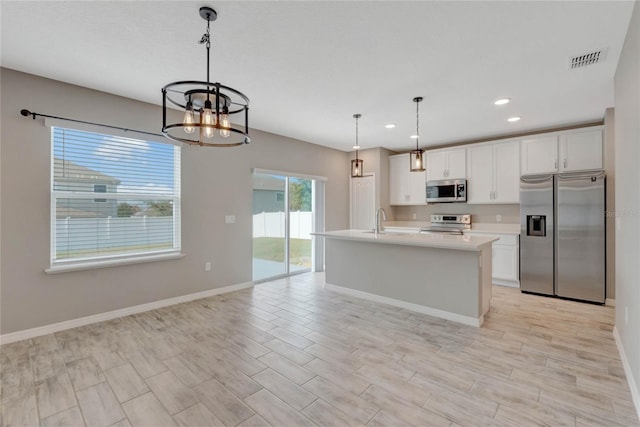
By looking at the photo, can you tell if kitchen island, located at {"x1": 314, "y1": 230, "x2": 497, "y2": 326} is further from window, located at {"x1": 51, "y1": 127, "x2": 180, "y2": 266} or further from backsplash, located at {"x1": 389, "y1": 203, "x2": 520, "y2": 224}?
window, located at {"x1": 51, "y1": 127, "x2": 180, "y2": 266}

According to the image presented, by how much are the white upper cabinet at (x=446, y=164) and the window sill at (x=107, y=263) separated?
476cm

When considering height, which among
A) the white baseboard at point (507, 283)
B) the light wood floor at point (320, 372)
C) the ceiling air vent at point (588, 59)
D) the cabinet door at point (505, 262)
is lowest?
the light wood floor at point (320, 372)

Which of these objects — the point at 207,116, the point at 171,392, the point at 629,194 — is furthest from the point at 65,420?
the point at 629,194

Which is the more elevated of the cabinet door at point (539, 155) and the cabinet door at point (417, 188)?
the cabinet door at point (539, 155)

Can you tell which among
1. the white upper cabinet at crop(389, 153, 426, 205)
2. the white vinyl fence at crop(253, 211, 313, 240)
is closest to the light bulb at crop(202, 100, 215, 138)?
the white vinyl fence at crop(253, 211, 313, 240)

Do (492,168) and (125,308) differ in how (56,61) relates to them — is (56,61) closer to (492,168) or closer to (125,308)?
(125,308)

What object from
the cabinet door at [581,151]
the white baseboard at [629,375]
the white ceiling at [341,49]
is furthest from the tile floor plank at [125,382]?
the cabinet door at [581,151]

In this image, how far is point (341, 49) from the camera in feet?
8.10

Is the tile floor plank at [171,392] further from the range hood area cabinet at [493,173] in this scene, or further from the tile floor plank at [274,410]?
the range hood area cabinet at [493,173]

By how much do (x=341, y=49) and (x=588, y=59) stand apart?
7.24 ft

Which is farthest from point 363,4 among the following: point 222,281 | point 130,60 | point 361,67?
point 222,281

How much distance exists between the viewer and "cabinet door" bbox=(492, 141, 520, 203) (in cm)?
491

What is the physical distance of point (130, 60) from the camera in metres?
2.66

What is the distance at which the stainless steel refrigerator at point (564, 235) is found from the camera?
154 inches
